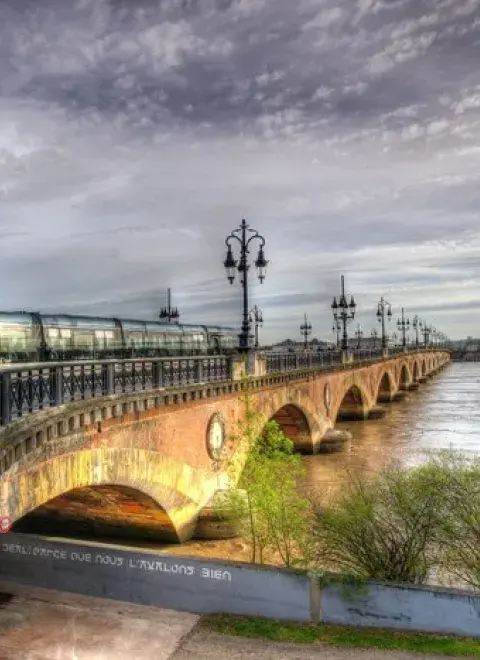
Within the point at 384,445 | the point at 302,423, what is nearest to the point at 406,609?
the point at 302,423

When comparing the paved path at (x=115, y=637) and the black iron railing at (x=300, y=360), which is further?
the black iron railing at (x=300, y=360)

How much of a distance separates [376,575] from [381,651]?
2.21 m

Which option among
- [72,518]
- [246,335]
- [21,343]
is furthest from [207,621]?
[21,343]

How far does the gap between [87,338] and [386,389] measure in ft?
150

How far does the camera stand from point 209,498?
759 inches

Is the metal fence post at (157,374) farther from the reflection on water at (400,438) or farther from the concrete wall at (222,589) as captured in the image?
the reflection on water at (400,438)

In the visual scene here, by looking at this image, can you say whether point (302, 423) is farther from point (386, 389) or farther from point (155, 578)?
point (386, 389)

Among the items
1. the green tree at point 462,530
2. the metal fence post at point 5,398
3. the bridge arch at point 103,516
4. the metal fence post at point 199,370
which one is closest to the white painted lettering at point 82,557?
the bridge arch at point 103,516

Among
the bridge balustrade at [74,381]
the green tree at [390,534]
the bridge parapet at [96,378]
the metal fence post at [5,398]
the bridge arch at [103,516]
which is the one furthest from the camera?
the bridge arch at [103,516]

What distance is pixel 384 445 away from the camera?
122 ft

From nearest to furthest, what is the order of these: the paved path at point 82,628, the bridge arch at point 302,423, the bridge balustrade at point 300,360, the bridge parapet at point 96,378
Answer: the bridge parapet at point 96,378 < the paved path at point 82,628 < the bridge balustrade at point 300,360 < the bridge arch at point 302,423

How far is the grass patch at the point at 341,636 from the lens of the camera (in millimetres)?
10742

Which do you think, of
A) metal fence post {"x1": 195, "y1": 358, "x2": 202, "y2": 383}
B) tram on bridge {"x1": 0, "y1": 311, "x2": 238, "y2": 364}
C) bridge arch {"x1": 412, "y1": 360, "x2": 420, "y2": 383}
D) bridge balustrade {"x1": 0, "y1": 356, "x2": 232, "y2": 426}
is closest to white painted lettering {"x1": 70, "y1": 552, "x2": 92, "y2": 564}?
bridge balustrade {"x1": 0, "y1": 356, "x2": 232, "y2": 426}

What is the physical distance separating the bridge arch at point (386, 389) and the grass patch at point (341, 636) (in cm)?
5596
